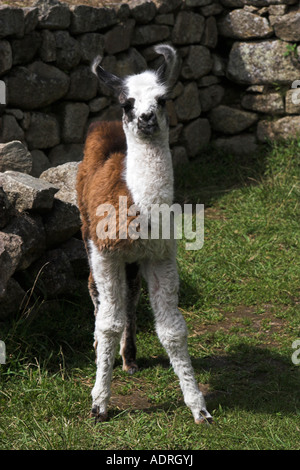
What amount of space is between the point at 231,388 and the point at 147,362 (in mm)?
649

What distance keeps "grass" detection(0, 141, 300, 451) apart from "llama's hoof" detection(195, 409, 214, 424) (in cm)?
5

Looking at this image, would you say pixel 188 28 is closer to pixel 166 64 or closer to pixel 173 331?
pixel 166 64

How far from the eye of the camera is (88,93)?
700 centimetres

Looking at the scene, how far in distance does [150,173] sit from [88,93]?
361 cm

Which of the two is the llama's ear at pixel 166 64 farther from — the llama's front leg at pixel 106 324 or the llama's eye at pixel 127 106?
the llama's front leg at pixel 106 324

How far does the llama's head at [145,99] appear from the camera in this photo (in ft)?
11.8

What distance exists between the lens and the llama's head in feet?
11.8

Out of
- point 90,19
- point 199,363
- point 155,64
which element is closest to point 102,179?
point 199,363

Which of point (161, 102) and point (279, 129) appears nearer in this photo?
point (161, 102)

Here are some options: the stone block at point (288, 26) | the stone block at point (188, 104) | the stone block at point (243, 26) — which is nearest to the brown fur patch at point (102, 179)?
the stone block at point (188, 104)

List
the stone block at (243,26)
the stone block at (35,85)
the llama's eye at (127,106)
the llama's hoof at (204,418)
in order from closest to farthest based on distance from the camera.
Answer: the llama's eye at (127,106) → the llama's hoof at (204,418) → the stone block at (35,85) → the stone block at (243,26)

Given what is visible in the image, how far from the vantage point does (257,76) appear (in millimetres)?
8336

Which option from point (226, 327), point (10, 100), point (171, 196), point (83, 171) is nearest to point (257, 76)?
point (10, 100)

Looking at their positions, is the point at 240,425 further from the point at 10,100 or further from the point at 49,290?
the point at 10,100
